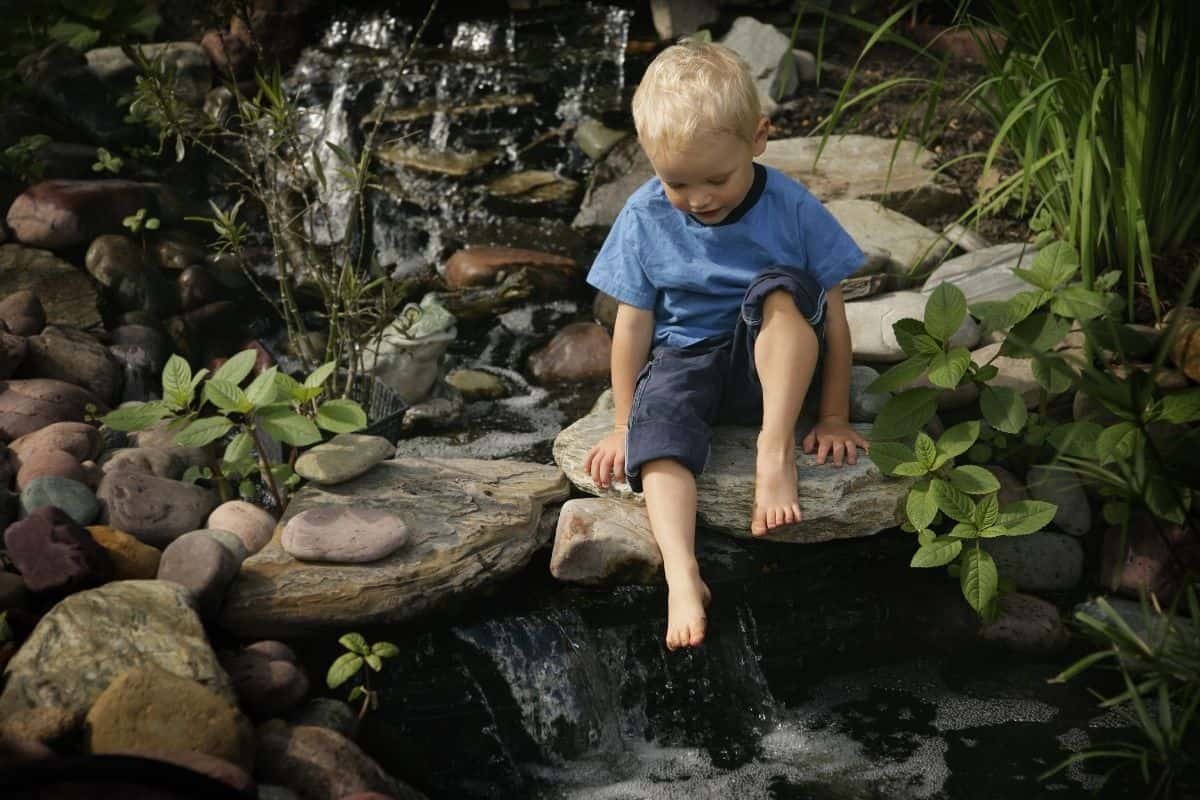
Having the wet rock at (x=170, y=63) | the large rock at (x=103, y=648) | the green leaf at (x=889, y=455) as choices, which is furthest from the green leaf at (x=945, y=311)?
the wet rock at (x=170, y=63)

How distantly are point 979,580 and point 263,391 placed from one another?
5.80ft

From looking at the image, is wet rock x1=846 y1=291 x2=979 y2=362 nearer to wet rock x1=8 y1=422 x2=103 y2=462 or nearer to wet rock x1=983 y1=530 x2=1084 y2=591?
wet rock x1=983 y1=530 x2=1084 y2=591

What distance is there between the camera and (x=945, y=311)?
286cm

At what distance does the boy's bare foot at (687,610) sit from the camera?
2.55m

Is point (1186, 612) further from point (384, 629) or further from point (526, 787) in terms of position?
point (384, 629)

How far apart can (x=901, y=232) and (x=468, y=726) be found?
90.7 inches

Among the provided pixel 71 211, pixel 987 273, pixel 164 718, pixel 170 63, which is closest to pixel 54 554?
pixel 164 718

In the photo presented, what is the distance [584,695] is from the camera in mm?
2795

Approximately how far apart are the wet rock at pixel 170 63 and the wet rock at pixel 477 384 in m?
2.20

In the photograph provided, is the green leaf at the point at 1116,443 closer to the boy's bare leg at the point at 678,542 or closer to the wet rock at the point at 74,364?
the boy's bare leg at the point at 678,542

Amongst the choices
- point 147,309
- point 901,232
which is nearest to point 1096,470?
point 901,232

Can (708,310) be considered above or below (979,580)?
above

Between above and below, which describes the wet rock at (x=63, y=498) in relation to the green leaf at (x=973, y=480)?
below

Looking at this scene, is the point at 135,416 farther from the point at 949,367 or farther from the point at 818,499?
the point at 949,367
